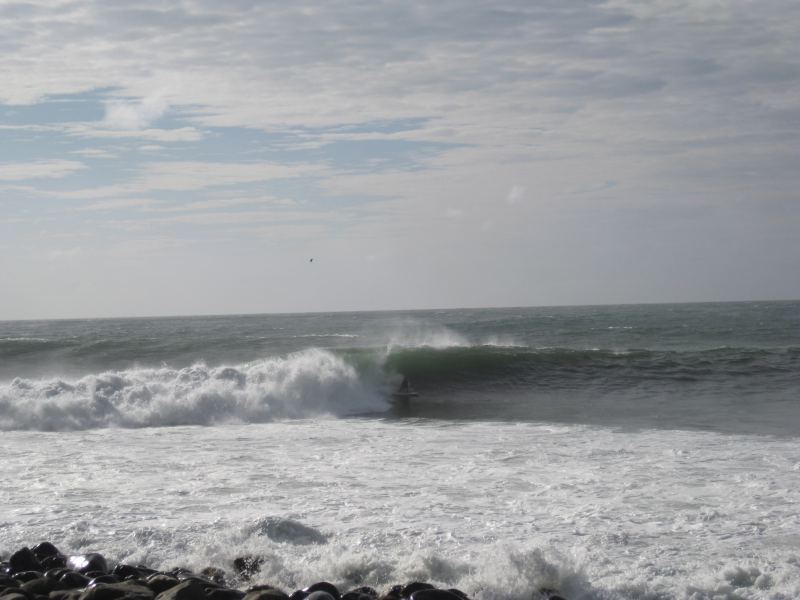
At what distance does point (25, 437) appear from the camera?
46.1ft

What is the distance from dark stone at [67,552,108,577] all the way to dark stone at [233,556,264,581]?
3.43ft

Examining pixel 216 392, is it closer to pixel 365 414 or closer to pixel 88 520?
pixel 365 414

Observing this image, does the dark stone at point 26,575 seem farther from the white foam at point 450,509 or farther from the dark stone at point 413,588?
the dark stone at point 413,588

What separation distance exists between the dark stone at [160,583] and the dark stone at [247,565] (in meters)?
0.72

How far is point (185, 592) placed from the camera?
5344 mm

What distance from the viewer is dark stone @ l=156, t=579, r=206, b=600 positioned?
5301 mm

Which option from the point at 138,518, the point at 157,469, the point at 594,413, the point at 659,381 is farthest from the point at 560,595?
the point at 659,381

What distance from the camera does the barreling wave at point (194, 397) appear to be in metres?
15.9

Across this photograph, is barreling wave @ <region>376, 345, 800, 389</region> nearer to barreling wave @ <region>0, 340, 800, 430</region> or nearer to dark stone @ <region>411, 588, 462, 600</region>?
barreling wave @ <region>0, 340, 800, 430</region>

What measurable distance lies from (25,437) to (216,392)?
14.6 ft

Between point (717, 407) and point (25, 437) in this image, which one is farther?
point (717, 407)

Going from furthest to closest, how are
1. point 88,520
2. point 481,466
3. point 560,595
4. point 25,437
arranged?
point 25,437, point 481,466, point 88,520, point 560,595

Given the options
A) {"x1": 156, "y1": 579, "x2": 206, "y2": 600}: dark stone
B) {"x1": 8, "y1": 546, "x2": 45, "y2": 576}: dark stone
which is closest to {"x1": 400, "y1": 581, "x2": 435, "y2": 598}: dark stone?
{"x1": 156, "y1": 579, "x2": 206, "y2": 600}: dark stone

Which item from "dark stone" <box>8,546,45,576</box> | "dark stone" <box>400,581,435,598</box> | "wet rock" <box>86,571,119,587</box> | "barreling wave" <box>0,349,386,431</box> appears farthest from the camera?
"barreling wave" <box>0,349,386,431</box>
